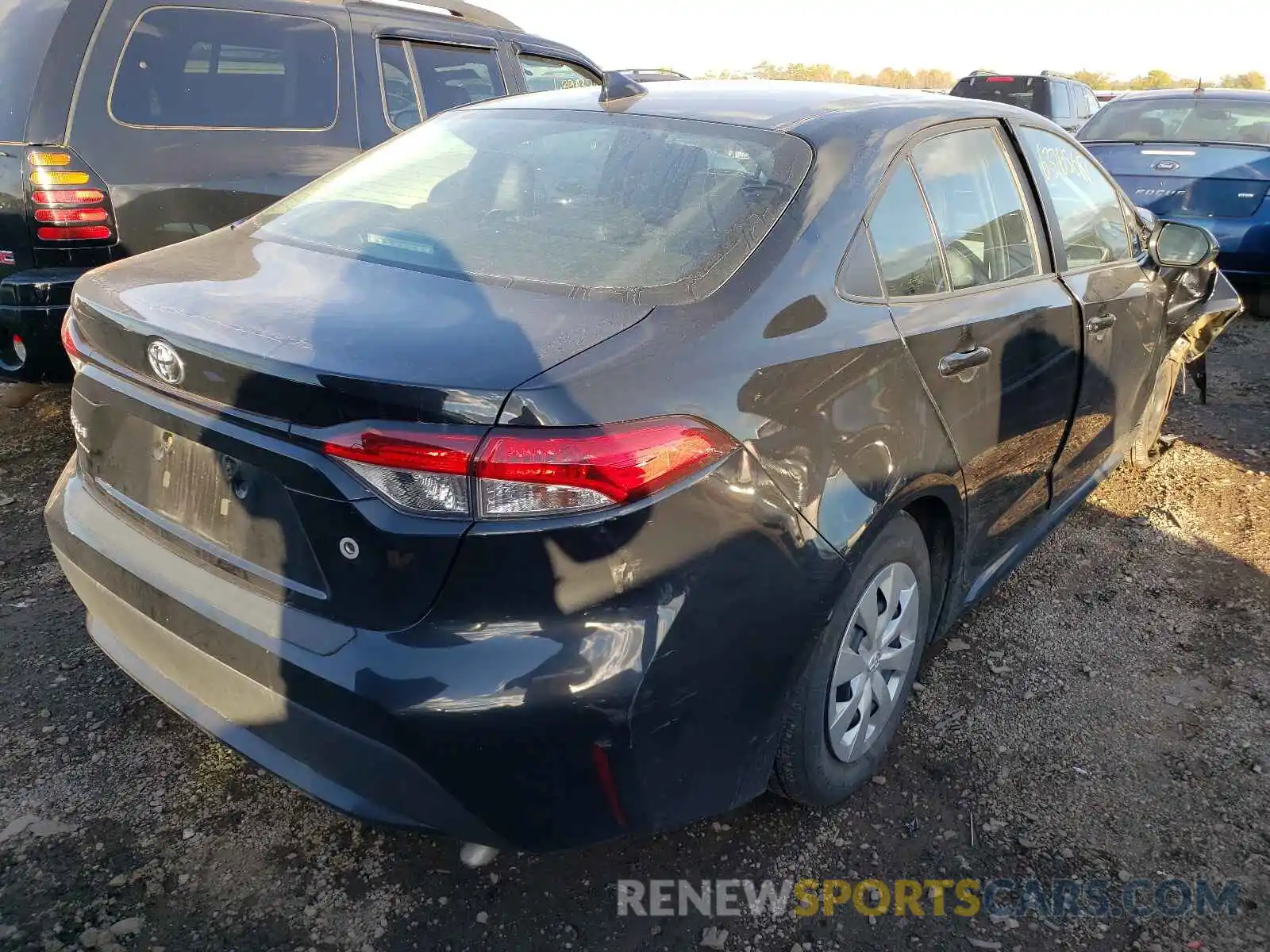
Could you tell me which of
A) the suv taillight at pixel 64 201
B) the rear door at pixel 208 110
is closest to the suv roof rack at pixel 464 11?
the rear door at pixel 208 110

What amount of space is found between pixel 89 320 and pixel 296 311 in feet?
1.79

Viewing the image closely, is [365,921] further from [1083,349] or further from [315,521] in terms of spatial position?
[1083,349]

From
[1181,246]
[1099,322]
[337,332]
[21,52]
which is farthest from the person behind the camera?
[21,52]

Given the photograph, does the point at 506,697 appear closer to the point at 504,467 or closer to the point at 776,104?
the point at 504,467

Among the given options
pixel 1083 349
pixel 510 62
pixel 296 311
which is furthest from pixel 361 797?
pixel 510 62

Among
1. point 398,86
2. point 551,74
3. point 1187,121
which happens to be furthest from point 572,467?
point 1187,121

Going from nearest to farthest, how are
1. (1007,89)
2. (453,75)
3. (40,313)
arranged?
(40,313) < (453,75) < (1007,89)

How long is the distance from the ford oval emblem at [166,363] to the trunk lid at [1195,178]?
706cm

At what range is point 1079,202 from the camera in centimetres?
327

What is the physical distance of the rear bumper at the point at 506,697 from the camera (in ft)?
5.30

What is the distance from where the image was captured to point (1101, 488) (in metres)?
4.39

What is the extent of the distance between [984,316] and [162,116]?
351 cm

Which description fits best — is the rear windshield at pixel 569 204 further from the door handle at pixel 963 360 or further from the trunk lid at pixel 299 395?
the door handle at pixel 963 360

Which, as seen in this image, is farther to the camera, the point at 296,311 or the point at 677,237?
the point at 677,237
